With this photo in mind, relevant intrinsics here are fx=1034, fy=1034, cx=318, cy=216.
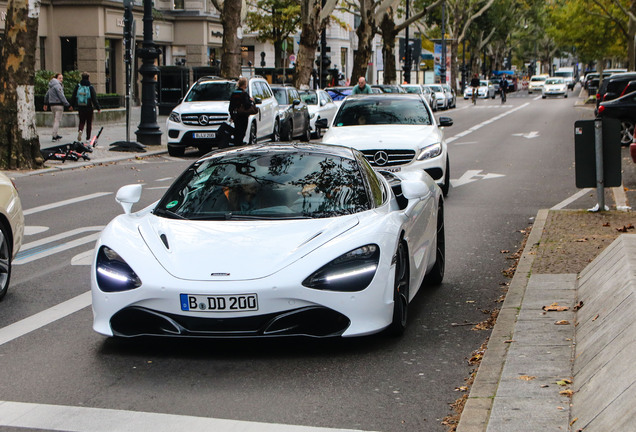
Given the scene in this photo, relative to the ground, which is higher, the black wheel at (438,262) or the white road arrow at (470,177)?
the white road arrow at (470,177)

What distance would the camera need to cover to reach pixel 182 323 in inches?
241

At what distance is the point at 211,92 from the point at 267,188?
64.4ft

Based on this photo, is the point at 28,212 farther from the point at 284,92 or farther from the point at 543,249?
the point at 284,92

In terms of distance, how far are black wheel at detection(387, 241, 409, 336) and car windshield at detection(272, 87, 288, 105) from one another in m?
23.7

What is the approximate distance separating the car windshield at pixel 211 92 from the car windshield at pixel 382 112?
32.3 feet

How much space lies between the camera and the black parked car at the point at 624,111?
25703 millimetres

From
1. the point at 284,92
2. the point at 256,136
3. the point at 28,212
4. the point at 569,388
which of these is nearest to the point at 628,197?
the point at 28,212

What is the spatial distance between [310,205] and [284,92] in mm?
24147

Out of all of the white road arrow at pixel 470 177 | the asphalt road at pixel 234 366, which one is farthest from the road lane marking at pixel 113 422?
the white road arrow at pixel 470 177

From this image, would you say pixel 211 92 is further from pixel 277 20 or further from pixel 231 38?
pixel 277 20

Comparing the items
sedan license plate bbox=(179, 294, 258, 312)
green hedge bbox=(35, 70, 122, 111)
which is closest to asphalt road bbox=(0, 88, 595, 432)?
sedan license plate bbox=(179, 294, 258, 312)

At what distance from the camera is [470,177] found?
1908 centimetres

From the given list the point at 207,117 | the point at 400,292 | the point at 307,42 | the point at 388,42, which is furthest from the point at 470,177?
the point at 388,42

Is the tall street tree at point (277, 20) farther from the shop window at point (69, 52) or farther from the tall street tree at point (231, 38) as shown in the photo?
the tall street tree at point (231, 38)
